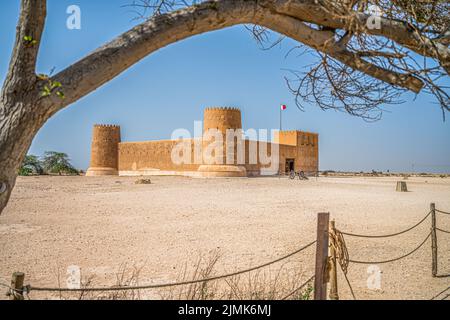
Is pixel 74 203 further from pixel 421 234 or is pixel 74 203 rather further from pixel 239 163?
pixel 239 163

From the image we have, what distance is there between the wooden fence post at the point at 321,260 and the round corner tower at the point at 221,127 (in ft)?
69.5

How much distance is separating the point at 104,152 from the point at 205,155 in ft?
40.5

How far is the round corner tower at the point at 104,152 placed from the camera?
109 ft

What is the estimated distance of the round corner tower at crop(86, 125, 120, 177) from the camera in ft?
109

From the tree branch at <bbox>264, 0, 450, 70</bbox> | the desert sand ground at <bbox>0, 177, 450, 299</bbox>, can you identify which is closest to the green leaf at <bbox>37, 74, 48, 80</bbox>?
the tree branch at <bbox>264, 0, 450, 70</bbox>

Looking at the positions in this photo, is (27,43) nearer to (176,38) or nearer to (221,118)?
(176,38)

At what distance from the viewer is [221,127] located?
24672mm

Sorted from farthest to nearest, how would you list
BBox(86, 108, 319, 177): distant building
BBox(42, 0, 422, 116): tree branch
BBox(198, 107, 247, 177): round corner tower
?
1. BBox(86, 108, 319, 177): distant building
2. BBox(198, 107, 247, 177): round corner tower
3. BBox(42, 0, 422, 116): tree branch

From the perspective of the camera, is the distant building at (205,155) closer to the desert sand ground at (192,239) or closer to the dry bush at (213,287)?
the desert sand ground at (192,239)

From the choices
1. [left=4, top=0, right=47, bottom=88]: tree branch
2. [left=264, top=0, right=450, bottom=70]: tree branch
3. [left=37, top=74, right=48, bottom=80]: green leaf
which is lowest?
[left=37, top=74, right=48, bottom=80]: green leaf

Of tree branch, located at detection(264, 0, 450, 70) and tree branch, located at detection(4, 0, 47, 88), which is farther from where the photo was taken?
tree branch, located at detection(264, 0, 450, 70)

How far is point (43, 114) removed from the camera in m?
2.46

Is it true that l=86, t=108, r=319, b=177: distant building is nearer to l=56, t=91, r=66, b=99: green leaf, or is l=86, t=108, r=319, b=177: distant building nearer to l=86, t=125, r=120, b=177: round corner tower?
l=86, t=125, r=120, b=177: round corner tower
